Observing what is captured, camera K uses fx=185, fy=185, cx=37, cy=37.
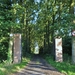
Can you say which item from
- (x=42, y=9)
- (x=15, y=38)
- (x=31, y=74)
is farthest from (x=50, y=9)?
(x=31, y=74)

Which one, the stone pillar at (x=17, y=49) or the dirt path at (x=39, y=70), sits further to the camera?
the stone pillar at (x=17, y=49)

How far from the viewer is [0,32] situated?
55.1 ft

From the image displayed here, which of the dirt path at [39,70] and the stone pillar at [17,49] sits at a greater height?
the stone pillar at [17,49]

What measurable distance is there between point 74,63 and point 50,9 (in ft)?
51.0

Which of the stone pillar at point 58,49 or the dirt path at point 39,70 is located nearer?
the dirt path at point 39,70

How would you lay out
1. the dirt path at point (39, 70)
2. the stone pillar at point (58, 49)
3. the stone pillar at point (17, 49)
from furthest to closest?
the stone pillar at point (58, 49) < the stone pillar at point (17, 49) < the dirt path at point (39, 70)

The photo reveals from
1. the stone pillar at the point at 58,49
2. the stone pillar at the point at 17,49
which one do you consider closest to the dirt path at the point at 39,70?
the stone pillar at the point at 17,49

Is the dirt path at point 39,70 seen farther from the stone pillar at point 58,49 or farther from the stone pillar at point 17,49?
the stone pillar at point 58,49

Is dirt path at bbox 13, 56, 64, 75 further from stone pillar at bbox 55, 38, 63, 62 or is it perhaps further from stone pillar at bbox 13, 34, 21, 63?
stone pillar at bbox 55, 38, 63, 62

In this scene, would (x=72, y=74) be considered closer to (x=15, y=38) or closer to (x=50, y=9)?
(x=15, y=38)

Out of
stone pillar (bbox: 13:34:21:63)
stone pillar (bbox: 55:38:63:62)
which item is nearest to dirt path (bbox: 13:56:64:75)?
stone pillar (bbox: 13:34:21:63)

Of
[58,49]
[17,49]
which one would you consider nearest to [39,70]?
[17,49]

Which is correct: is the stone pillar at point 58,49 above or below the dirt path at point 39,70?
above

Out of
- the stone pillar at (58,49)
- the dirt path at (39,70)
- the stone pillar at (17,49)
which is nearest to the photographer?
the dirt path at (39,70)
